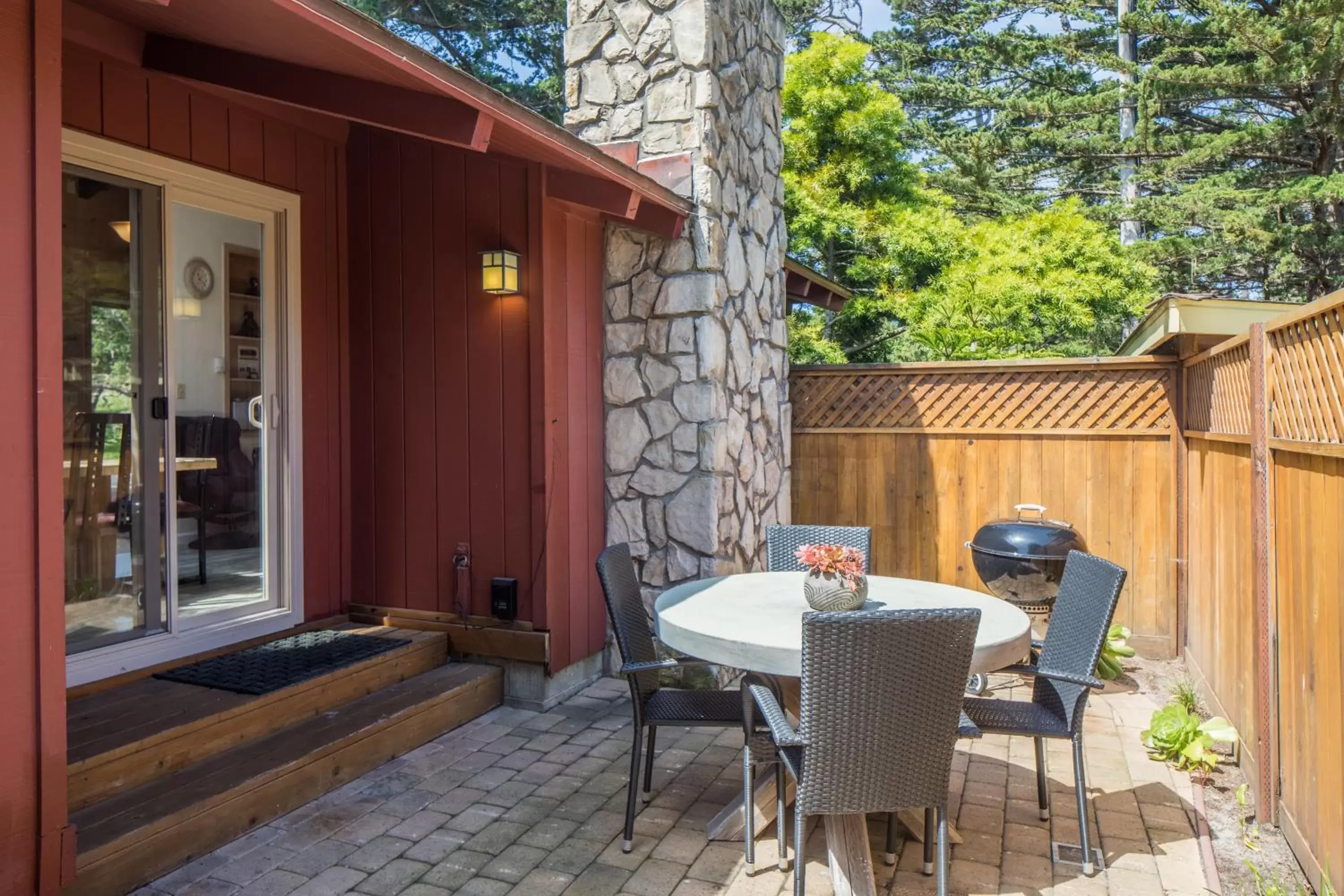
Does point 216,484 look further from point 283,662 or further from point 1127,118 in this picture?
point 1127,118

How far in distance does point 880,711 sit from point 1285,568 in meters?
1.69

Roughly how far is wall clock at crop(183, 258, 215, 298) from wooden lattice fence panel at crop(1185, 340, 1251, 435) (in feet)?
13.9

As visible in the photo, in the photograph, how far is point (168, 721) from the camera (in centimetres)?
299

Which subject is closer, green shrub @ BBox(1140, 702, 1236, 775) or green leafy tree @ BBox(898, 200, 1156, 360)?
green shrub @ BBox(1140, 702, 1236, 775)

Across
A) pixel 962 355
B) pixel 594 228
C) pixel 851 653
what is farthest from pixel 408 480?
pixel 962 355

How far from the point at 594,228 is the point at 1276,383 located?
308 centimetres

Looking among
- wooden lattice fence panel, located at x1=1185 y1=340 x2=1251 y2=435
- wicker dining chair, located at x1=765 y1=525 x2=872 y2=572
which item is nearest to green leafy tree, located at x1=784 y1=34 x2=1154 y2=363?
wooden lattice fence panel, located at x1=1185 y1=340 x2=1251 y2=435

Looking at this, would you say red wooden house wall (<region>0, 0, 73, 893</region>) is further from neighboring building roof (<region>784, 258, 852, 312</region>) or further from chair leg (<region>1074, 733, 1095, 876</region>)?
neighboring building roof (<region>784, 258, 852, 312</region>)

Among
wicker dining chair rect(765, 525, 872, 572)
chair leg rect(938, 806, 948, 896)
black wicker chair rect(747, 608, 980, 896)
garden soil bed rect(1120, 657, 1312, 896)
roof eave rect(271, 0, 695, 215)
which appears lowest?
garden soil bed rect(1120, 657, 1312, 896)

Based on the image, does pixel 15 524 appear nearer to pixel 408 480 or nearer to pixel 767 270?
pixel 408 480

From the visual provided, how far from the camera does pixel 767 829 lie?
117 inches

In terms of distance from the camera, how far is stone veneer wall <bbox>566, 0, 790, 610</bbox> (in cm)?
453

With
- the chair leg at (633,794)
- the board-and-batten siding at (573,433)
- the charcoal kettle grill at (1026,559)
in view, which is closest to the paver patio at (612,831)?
the chair leg at (633,794)

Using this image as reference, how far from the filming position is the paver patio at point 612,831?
2631 millimetres
